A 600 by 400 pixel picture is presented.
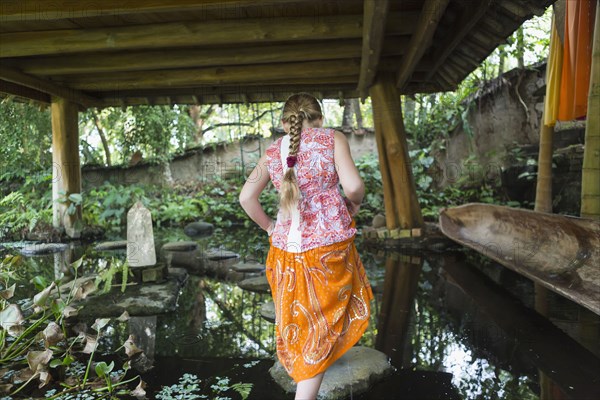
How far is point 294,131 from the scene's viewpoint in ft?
6.56

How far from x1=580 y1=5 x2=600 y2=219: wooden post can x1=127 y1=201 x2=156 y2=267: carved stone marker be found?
4.02 metres

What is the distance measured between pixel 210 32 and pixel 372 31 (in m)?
1.67

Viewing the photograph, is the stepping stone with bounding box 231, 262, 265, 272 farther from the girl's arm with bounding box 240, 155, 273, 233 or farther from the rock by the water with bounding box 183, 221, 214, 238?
the rock by the water with bounding box 183, 221, 214, 238

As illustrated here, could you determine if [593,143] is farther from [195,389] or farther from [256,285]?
[195,389]

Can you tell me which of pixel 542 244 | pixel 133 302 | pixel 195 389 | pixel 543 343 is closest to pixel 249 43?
pixel 133 302

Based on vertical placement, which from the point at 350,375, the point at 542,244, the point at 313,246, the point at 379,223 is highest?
the point at 313,246

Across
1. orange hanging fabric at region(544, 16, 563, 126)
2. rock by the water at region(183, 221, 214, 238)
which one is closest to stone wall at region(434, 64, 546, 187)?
orange hanging fabric at region(544, 16, 563, 126)

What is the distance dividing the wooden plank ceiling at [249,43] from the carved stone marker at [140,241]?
180 cm

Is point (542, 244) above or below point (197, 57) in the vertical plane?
below

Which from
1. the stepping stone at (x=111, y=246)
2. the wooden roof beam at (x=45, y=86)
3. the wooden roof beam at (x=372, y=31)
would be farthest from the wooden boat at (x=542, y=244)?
the wooden roof beam at (x=45, y=86)

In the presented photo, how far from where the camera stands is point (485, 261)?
5.85m

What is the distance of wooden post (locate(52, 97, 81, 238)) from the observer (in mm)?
7344

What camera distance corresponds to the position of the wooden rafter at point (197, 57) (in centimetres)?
519

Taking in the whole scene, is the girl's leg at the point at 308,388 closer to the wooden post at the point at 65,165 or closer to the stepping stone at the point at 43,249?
the stepping stone at the point at 43,249
